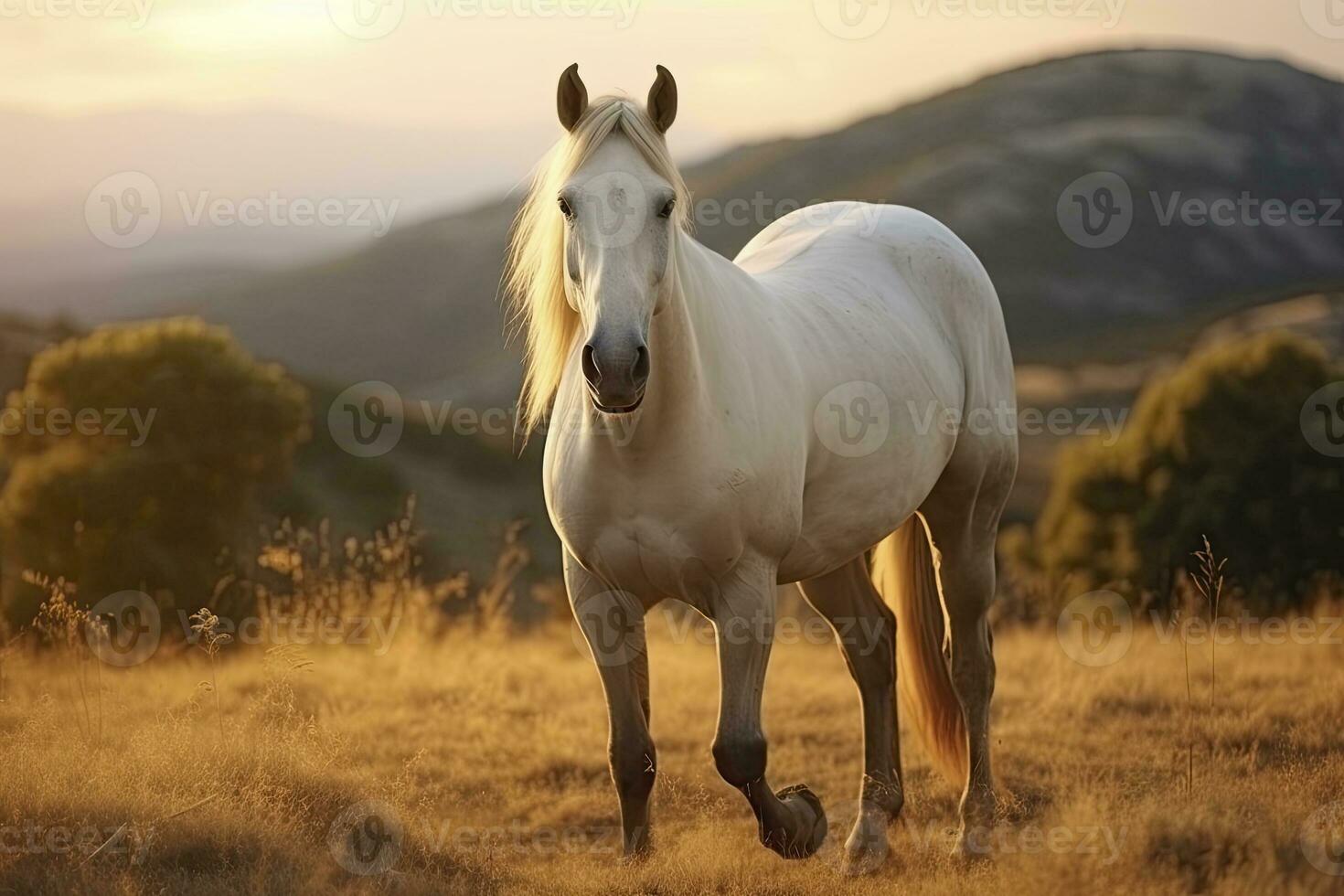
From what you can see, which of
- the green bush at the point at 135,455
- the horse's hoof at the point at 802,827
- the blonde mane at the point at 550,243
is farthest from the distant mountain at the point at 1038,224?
the horse's hoof at the point at 802,827

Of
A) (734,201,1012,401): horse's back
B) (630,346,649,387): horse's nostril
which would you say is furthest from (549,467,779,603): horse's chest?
(734,201,1012,401): horse's back

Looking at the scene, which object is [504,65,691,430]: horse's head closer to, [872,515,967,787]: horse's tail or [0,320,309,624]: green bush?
[872,515,967,787]: horse's tail

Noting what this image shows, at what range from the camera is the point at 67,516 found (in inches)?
433

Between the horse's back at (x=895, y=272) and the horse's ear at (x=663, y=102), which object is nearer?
the horse's ear at (x=663, y=102)

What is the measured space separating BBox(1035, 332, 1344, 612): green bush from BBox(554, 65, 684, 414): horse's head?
10.3m

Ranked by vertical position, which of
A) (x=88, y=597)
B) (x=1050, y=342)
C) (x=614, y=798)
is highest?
(x=1050, y=342)

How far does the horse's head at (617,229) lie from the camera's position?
3.18m

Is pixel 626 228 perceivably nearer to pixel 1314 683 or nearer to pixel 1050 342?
pixel 1314 683

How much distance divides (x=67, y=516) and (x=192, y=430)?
1256mm

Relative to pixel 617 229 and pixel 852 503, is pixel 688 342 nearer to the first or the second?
pixel 617 229

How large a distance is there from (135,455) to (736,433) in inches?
355

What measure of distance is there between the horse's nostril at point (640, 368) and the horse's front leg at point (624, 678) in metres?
1.00

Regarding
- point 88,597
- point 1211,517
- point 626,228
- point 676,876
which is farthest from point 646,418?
point 1211,517

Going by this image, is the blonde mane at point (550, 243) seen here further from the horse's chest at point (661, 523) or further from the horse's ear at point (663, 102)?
the horse's chest at point (661, 523)
